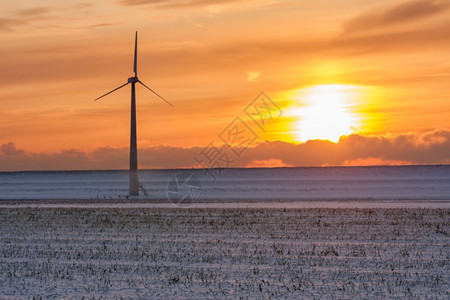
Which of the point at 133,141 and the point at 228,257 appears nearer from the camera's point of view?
the point at 228,257

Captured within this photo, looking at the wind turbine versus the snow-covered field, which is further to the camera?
the wind turbine

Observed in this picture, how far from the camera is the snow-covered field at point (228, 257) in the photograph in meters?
21.5

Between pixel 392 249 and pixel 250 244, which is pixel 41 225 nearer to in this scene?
pixel 250 244

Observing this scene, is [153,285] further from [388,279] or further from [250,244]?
[250,244]

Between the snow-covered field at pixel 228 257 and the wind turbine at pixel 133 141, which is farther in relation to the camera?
the wind turbine at pixel 133 141

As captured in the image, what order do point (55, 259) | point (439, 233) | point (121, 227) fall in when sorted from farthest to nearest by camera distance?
point (121, 227) < point (439, 233) < point (55, 259)

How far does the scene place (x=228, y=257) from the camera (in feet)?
91.0

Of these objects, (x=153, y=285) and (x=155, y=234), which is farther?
(x=155, y=234)

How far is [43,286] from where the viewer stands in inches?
880

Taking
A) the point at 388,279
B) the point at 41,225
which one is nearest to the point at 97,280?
the point at 388,279

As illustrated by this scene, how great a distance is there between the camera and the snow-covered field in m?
21.5

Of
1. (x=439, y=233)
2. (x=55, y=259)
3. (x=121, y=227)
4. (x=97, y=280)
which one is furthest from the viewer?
(x=121, y=227)

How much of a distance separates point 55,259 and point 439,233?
19.2 meters

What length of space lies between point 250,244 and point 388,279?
9907 mm
